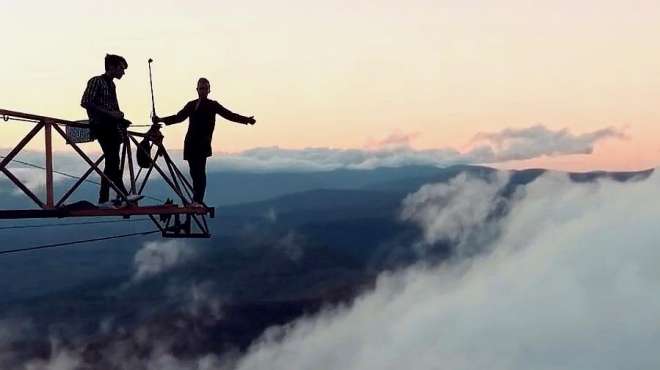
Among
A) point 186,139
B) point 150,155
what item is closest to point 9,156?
point 150,155

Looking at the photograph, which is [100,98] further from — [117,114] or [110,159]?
[110,159]

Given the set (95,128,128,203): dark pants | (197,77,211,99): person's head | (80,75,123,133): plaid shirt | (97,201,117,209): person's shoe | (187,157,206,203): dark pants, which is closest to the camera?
(97,201,117,209): person's shoe

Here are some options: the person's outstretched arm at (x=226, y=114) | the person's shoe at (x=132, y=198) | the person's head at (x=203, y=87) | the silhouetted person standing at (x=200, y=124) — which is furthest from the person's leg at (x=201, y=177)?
the person's shoe at (x=132, y=198)

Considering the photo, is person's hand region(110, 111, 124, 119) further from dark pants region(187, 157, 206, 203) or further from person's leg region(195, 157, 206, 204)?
person's leg region(195, 157, 206, 204)

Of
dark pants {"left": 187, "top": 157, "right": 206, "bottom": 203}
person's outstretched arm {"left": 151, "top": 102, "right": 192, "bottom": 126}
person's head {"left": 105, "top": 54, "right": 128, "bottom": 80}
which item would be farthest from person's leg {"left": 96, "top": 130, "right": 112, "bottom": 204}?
dark pants {"left": 187, "top": 157, "right": 206, "bottom": 203}

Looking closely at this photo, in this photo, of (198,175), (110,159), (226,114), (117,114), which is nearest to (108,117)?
(117,114)

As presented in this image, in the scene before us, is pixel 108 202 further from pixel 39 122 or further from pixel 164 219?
pixel 164 219
